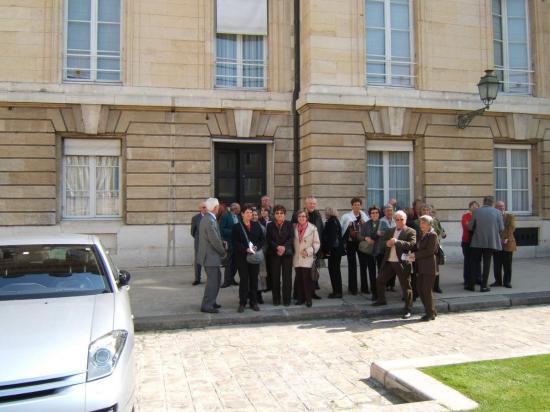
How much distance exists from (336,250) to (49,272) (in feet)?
16.8

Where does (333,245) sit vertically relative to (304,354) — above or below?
above

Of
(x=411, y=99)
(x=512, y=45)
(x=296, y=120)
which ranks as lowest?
(x=296, y=120)

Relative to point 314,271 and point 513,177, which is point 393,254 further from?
point 513,177

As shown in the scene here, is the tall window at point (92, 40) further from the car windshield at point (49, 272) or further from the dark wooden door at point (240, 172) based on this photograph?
the car windshield at point (49, 272)

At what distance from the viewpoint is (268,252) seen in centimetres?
810

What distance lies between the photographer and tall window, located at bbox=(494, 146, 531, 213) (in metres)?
14.3

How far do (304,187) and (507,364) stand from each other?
8315 mm

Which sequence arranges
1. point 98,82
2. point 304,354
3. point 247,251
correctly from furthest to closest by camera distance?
point 98,82, point 247,251, point 304,354

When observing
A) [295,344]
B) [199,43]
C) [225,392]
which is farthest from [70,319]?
[199,43]

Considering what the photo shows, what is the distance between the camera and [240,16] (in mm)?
13117

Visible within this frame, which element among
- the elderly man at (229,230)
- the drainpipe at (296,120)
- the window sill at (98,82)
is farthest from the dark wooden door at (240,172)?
the elderly man at (229,230)

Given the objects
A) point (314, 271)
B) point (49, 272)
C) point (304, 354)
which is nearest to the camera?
point (49, 272)

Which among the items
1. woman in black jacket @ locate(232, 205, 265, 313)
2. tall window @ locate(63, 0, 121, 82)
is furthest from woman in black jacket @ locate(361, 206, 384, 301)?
tall window @ locate(63, 0, 121, 82)

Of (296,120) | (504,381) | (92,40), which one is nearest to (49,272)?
(504,381)
